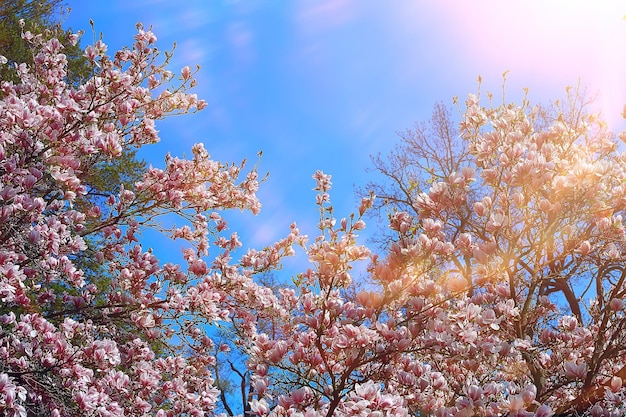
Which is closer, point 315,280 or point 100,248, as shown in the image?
point 315,280

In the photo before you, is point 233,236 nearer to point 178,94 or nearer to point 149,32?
point 178,94

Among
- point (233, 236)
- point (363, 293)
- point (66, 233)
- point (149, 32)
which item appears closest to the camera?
point (363, 293)

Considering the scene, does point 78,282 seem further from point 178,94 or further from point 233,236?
point 178,94

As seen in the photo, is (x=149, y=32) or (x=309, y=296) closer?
(x=309, y=296)

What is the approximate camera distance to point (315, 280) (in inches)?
137

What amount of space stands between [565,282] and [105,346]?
8.22 m

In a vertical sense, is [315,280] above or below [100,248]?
below

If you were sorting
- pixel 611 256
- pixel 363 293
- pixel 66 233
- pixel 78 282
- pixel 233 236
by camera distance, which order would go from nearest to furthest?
1. pixel 363 293
2. pixel 611 256
3. pixel 66 233
4. pixel 78 282
5. pixel 233 236

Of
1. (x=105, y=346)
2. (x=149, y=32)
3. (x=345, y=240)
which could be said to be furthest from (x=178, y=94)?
(x=345, y=240)

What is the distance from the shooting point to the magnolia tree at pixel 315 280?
319cm

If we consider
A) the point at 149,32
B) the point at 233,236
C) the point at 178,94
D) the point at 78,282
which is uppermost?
the point at 149,32

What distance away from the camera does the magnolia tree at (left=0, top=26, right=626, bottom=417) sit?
319 cm

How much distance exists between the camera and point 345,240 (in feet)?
10.4

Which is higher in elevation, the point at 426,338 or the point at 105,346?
Result: the point at 105,346
